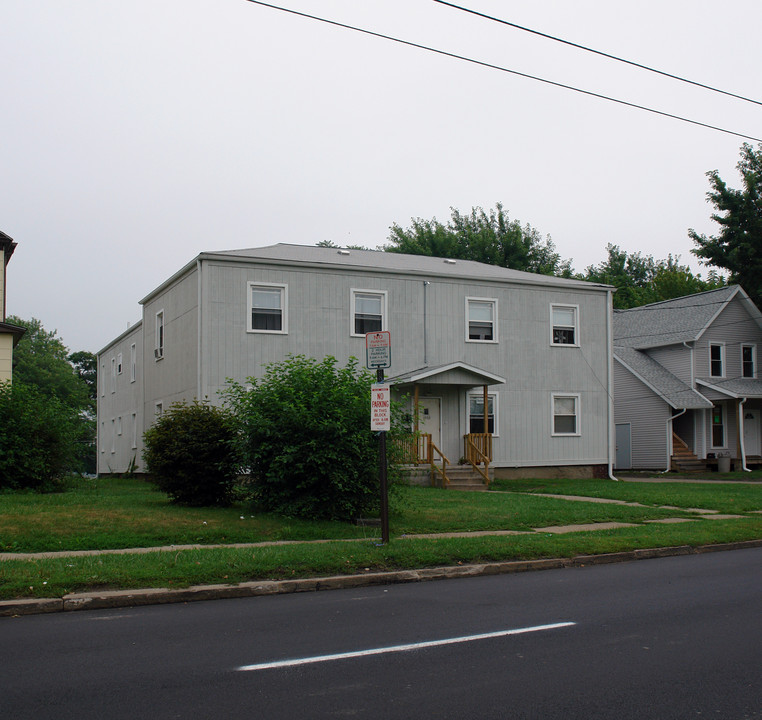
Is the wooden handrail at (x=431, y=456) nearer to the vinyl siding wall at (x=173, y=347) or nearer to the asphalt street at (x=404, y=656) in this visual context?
the vinyl siding wall at (x=173, y=347)

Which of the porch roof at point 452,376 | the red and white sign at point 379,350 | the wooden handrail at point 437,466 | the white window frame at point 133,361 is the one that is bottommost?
the wooden handrail at point 437,466

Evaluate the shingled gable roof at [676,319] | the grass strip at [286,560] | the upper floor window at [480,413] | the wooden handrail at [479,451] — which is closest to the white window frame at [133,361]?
the upper floor window at [480,413]

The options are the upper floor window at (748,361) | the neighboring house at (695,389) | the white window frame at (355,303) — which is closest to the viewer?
the white window frame at (355,303)

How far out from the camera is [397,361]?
26062mm

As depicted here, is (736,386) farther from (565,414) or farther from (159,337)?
(159,337)

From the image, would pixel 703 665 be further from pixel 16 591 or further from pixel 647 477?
pixel 647 477

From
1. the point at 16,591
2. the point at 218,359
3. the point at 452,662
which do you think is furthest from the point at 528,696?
the point at 218,359

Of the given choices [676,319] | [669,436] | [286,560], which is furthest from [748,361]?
[286,560]

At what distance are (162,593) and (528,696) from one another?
4.72 m

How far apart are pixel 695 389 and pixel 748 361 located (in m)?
4.18

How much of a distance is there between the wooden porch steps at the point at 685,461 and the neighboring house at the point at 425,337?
779cm

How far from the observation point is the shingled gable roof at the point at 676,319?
3756 centimetres

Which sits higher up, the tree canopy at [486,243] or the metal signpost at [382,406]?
the tree canopy at [486,243]

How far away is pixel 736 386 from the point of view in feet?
120
